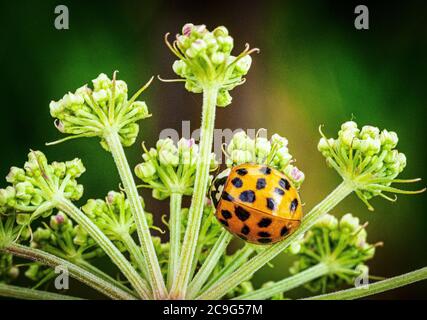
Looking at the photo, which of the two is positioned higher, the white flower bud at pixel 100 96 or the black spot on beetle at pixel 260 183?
the white flower bud at pixel 100 96

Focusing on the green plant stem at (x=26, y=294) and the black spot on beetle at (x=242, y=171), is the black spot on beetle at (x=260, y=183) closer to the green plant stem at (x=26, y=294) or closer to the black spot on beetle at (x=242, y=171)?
the black spot on beetle at (x=242, y=171)

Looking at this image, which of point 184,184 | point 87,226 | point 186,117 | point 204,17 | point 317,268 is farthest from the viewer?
point 204,17

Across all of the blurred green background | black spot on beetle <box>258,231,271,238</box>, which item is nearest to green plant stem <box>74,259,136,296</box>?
black spot on beetle <box>258,231,271,238</box>

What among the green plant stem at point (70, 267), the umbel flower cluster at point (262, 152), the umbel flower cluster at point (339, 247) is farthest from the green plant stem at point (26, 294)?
the umbel flower cluster at point (339, 247)

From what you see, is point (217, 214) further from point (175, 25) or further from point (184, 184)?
point (175, 25)

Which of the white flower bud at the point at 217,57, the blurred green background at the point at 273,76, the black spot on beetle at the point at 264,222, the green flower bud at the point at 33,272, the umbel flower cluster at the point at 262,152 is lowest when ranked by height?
the black spot on beetle at the point at 264,222

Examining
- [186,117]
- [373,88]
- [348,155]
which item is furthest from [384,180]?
[373,88]

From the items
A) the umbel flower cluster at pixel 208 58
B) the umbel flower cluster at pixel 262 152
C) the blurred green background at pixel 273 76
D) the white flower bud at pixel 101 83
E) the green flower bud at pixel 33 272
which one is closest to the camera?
the umbel flower cluster at pixel 208 58

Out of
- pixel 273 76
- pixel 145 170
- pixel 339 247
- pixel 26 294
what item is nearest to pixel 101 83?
pixel 145 170
